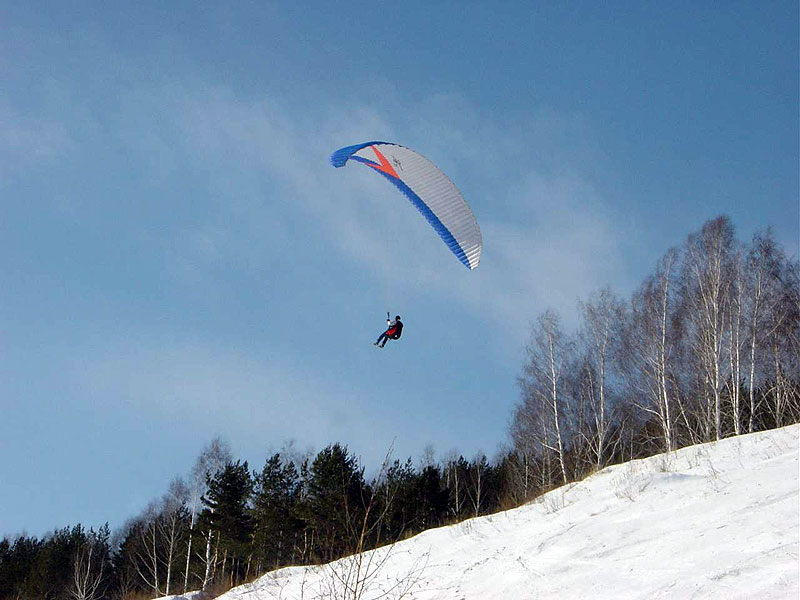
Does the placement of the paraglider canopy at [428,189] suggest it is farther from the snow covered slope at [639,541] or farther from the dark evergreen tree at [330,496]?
the dark evergreen tree at [330,496]

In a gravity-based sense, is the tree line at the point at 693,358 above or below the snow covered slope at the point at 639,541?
above

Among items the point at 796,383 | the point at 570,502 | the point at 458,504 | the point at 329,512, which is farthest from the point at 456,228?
the point at 458,504

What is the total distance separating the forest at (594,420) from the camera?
21359mm

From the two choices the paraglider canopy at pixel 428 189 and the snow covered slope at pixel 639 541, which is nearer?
the snow covered slope at pixel 639 541

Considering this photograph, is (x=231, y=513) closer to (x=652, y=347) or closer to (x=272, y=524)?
(x=272, y=524)

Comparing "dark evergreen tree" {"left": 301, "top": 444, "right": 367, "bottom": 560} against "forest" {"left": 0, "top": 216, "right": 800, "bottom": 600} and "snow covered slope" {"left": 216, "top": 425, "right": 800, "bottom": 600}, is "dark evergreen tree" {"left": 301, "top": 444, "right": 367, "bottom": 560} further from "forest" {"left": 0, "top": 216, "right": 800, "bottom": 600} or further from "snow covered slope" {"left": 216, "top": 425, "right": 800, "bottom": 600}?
"snow covered slope" {"left": 216, "top": 425, "right": 800, "bottom": 600}

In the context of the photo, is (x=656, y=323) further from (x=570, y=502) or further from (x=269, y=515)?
(x=269, y=515)

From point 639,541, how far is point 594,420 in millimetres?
18396

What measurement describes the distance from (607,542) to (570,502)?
11.1ft

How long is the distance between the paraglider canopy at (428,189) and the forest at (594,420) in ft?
20.3

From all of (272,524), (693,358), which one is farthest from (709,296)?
(272,524)

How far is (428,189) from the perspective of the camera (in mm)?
13992

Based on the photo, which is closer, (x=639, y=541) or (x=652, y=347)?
(x=639, y=541)

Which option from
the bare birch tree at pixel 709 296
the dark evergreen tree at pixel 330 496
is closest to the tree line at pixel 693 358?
the bare birch tree at pixel 709 296
